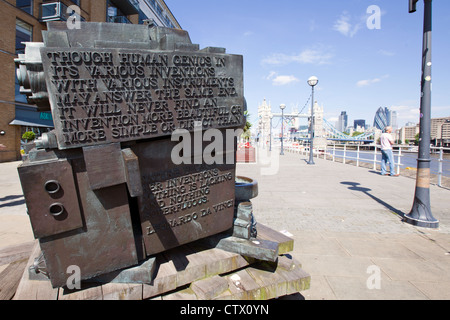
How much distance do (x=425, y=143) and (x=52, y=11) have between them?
24178mm

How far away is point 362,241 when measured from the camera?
394 cm

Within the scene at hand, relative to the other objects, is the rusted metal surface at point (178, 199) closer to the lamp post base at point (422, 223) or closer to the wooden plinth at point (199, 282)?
the wooden plinth at point (199, 282)

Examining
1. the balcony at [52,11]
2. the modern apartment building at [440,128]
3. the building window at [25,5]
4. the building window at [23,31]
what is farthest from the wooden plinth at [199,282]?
the modern apartment building at [440,128]

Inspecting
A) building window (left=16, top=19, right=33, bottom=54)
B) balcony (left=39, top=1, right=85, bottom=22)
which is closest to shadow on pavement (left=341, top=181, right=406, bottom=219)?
balcony (left=39, top=1, right=85, bottom=22)

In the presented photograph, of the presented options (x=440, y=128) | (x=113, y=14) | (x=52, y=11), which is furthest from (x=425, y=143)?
(x=440, y=128)

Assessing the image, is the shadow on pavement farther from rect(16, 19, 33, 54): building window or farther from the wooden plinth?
rect(16, 19, 33, 54): building window

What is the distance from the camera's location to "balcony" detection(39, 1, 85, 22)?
17828 mm

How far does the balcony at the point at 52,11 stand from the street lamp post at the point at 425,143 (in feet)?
68.7

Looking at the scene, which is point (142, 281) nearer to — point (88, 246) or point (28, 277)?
point (88, 246)

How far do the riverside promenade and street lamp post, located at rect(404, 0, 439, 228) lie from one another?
0.79 ft

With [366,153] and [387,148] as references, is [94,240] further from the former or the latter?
[366,153]

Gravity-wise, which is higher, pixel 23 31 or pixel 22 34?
pixel 22 34
